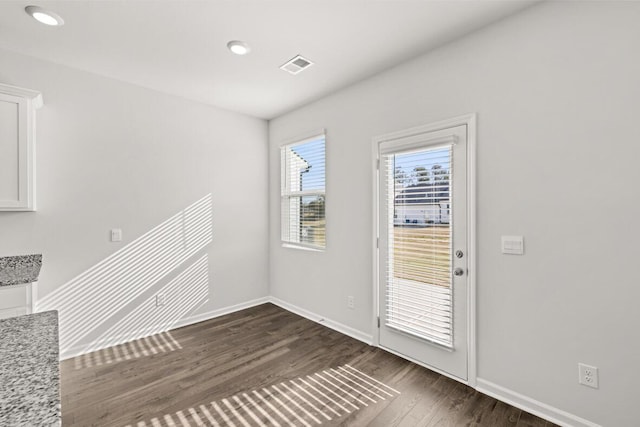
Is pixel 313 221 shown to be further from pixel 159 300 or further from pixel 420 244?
pixel 159 300

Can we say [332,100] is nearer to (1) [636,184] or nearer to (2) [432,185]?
(2) [432,185]

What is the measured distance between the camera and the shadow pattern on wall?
2848mm

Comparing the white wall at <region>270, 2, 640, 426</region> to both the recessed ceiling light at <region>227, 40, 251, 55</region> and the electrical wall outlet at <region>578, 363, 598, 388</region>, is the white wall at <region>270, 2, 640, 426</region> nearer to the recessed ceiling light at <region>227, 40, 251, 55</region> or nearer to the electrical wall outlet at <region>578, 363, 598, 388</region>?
the electrical wall outlet at <region>578, 363, 598, 388</region>

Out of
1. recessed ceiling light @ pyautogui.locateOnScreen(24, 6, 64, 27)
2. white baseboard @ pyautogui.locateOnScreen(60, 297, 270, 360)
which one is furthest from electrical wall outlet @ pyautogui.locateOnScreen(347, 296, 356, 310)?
recessed ceiling light @ pyautogui.locateOnScreen(24, 6, 64, 27)

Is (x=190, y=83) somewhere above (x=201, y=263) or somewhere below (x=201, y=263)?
above

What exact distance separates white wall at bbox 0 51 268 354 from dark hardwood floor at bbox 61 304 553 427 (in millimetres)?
547

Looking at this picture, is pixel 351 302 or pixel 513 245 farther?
pixel 351 302

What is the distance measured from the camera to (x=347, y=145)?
327 centimetres

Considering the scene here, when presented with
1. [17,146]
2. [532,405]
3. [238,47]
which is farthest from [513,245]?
[17,146]

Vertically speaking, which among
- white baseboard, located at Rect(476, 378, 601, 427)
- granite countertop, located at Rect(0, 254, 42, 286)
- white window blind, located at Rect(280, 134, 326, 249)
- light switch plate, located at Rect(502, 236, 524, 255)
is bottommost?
white baseboard, located at Rect(476, 378, 601, 427)

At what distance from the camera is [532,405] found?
201cm

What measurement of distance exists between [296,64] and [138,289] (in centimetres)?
282

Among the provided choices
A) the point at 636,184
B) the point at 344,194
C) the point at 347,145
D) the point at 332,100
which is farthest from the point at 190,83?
the point at 636,184

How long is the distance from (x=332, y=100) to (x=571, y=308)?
283cm
